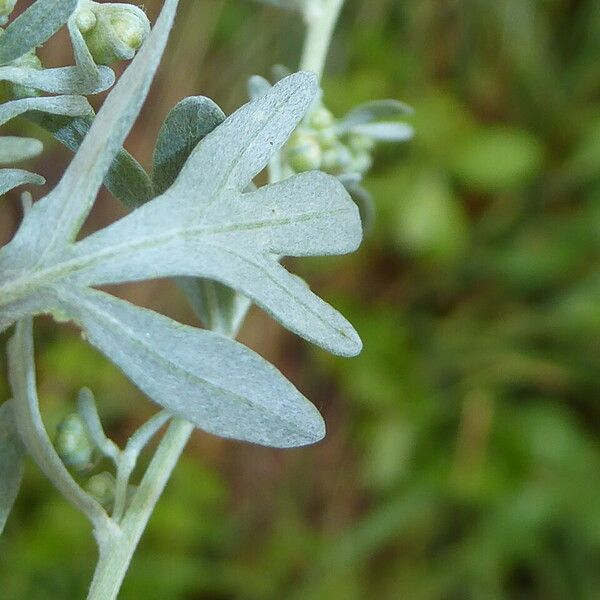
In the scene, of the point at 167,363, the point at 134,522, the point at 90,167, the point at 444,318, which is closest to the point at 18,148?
the point at 90,167

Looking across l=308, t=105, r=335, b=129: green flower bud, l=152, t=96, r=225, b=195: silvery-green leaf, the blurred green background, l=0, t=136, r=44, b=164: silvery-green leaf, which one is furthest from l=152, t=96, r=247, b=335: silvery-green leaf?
the blurred green background

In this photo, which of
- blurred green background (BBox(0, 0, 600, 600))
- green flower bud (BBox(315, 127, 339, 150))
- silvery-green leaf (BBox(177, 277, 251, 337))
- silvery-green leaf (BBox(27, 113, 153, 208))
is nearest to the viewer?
silvery-green leaf (BBox(27, 113, 153, 208))

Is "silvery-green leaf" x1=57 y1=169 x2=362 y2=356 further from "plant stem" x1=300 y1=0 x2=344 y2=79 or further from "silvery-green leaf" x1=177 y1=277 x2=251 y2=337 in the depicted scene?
"plant stem" x1=300 y1=0 x2=344 y2=79

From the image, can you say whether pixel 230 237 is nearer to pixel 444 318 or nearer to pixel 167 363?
pixel 167 363

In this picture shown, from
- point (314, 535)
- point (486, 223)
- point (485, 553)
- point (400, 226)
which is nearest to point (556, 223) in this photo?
point (486, 223)

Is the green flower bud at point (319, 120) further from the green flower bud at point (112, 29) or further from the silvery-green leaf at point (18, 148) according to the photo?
the silvery-green leaf at point (18, 148)

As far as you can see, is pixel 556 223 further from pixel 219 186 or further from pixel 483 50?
pixel 219 186
